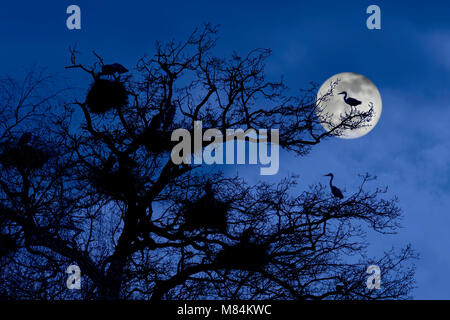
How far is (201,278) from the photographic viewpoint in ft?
31.2

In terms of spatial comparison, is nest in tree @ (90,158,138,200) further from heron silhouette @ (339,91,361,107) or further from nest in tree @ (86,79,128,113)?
heron silhouette @ (339,91,361,107)

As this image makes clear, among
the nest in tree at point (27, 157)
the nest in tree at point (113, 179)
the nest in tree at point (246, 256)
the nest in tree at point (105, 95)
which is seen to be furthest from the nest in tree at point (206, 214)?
the nest in tree at point (27, 157)

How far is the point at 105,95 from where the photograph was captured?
400 inches

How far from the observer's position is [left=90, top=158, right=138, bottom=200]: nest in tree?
9.36 metres

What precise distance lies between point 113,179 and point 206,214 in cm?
186

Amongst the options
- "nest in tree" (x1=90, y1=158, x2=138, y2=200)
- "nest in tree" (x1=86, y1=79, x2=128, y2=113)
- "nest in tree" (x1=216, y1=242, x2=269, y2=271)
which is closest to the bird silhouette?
"nest in tree" (x1=86, y1=79, x2=128, y2=113)

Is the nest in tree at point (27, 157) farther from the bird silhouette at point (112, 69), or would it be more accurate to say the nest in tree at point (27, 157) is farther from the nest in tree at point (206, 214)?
the nest in tree at point (206, 214)

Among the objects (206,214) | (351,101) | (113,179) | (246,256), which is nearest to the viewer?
(246,256)

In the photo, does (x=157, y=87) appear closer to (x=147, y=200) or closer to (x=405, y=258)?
(x=147, y=200)

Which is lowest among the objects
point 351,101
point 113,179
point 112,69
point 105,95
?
point 113,179

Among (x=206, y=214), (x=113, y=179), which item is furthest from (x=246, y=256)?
(x=113, y=179)

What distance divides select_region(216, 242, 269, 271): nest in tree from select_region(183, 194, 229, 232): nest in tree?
1.89 feet

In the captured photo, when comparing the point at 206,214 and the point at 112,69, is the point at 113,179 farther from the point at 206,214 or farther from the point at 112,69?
the point at 112,69

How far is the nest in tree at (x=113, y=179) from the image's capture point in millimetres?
9359
